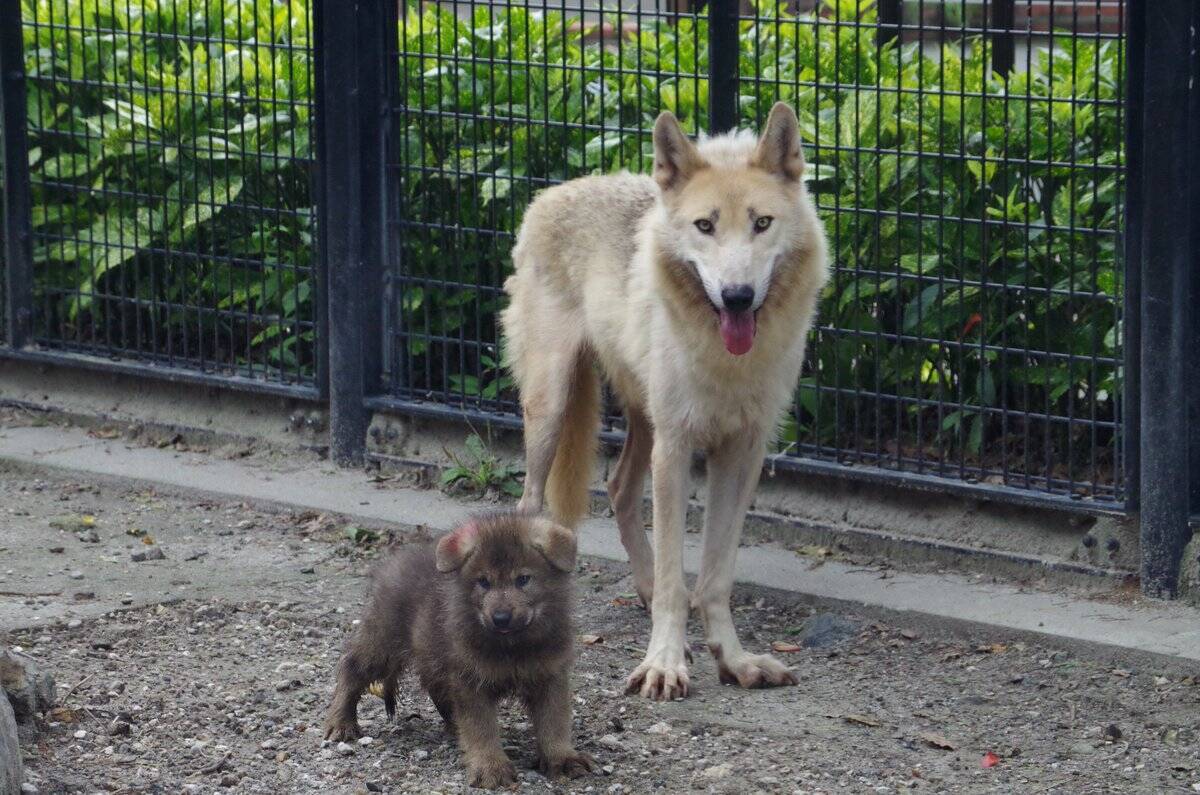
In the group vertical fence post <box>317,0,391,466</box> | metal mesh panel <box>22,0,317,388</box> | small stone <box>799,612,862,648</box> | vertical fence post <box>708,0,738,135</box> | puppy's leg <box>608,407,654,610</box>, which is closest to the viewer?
small stone <box>799,612,862,648</box>

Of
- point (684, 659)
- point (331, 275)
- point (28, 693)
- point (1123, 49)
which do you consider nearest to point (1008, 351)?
point (1123, 49)

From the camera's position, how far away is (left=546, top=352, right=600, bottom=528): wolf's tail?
21.7ft

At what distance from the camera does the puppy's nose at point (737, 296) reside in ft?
17.7

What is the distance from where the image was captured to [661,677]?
549 cm

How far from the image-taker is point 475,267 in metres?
7.73

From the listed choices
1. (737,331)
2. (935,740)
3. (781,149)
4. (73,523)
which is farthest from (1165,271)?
(73,523)

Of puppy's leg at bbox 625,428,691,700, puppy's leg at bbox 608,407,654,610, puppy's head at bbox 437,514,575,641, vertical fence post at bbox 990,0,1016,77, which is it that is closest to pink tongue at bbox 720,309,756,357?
puppy's leg at bbox 625,428,691,700

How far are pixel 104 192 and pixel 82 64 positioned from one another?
2.35 ft

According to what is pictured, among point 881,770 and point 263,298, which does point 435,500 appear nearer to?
point 263,298

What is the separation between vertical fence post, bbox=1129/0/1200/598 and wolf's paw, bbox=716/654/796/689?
1.41m

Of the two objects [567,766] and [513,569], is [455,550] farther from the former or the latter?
[567,766]

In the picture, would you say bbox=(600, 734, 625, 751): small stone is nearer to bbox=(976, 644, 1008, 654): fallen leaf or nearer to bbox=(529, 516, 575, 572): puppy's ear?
bbox=(529, 516, 575, 572): puppy's ear

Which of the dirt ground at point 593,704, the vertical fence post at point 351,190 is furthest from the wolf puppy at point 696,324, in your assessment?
the vertical fence post at point 351,190

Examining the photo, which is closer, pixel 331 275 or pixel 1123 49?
pixel 1123 49
